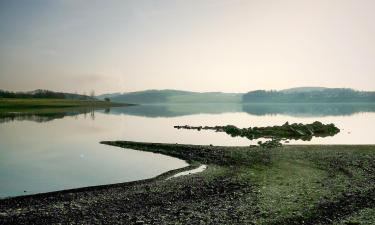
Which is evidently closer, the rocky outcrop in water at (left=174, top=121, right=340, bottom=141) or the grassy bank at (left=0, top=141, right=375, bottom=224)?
the grassy bank at (left=0, top=141, right=375, bottom=224)

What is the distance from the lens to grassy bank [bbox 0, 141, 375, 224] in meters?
17.9

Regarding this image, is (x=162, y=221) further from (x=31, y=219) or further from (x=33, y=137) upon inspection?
(x=33, y=137)

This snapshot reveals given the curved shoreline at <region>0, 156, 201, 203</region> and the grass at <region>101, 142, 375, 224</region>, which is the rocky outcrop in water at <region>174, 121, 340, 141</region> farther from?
the curved shoreline at <region>0, 156, 201, 203</region>

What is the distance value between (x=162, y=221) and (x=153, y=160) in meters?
21.0

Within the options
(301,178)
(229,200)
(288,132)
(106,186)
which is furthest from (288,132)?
(229,200)

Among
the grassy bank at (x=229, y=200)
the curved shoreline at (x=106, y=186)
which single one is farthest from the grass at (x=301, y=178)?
the curved shoreline at (x=106, y=186)

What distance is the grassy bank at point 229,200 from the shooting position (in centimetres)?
1789

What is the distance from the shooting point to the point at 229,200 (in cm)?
2120

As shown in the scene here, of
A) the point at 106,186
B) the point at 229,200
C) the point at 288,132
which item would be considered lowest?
the point at 106,186

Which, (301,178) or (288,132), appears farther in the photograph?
(288,132)

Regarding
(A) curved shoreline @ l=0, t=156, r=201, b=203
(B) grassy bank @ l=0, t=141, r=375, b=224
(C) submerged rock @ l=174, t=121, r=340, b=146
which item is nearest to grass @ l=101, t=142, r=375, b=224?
(B) grassy bank @ l=0, t=141, r=375, b=224

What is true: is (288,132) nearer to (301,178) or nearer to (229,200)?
(301,178)

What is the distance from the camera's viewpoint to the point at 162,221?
17453 mm

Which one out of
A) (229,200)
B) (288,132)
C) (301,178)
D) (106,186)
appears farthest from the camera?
(288,132)
